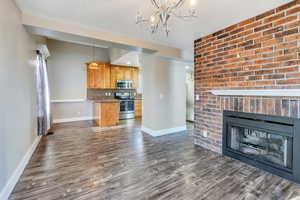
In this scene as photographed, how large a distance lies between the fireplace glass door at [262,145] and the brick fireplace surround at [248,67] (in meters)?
0.29

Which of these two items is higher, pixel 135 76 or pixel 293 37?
pixel 135 76

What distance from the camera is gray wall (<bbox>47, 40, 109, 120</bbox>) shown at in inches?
227

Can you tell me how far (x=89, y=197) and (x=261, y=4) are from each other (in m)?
3.49

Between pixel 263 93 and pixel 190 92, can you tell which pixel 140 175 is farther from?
pixel 190 92

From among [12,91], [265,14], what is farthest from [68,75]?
[265,14]

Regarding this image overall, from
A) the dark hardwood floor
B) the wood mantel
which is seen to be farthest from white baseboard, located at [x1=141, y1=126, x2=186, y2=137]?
the wood mantel

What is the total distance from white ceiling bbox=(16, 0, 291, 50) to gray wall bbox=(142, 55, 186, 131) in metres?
1.37

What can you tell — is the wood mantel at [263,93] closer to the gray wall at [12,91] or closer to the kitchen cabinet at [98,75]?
the gray wall at [12,91]

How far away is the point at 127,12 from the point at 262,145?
10.5 feet

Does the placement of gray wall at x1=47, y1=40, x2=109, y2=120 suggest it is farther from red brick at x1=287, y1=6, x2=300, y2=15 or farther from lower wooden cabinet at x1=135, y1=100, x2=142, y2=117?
red brick at x1=287, y1=6, x2=300, y2=15

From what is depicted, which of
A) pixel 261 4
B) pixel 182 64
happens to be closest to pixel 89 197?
pixel 261 4

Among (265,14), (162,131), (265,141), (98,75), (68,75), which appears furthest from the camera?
(98,75)

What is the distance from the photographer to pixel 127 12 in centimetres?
229

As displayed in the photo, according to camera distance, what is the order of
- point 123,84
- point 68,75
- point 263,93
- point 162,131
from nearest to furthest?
point 263,93, point 162,131, point 68,75, point 123,84
